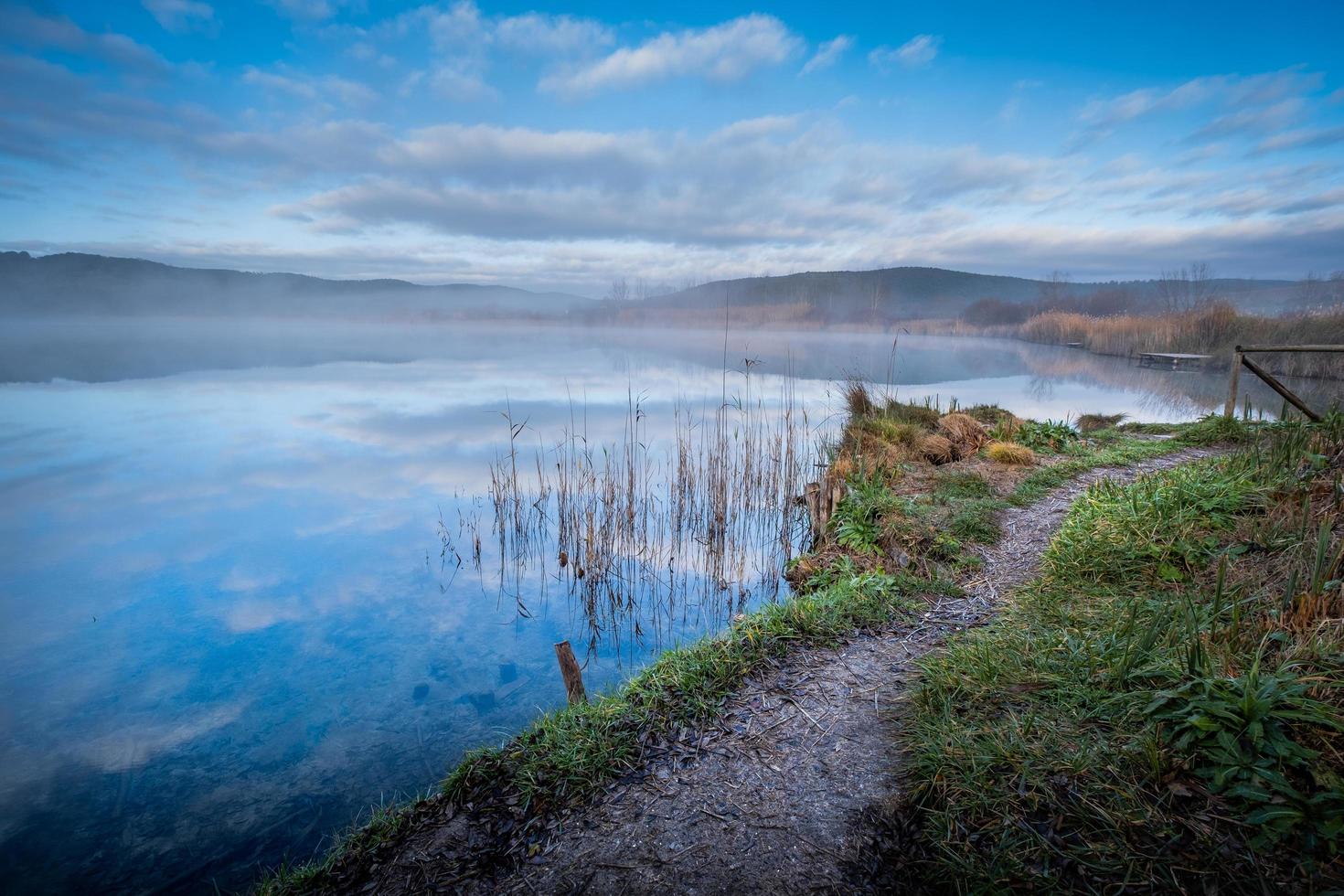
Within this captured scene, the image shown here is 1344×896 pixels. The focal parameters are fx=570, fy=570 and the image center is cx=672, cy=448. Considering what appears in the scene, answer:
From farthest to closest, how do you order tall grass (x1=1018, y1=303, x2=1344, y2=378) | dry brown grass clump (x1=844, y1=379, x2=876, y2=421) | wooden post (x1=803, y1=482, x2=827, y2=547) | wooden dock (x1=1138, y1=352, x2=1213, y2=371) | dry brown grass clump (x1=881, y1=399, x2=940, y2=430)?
wooden dock (x1=1138, y1=352, x2=1213, y2=371) < tall grass (x1=1018, y1=303, x2=1344, y2=378) < dry brown grass clump (x1=844, y1=379, x2=876, y2=421) < dry brown grass clump (x1=881, y1=399, x2=940, y2=430) < wooden post (x1=803, y1=482, x2=827, y2=547)

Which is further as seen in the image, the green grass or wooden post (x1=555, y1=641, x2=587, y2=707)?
wooden post (x1=555, y1=641, x2=587, y2=707)

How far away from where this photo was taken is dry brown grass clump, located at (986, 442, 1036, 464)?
9.49 meters

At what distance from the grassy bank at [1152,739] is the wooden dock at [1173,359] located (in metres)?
31.5

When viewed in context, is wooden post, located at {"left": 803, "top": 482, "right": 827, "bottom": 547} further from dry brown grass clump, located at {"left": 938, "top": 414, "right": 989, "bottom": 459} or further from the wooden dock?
the wooden dock

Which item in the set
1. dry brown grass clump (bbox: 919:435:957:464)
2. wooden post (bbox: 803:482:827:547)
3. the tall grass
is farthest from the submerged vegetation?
the tall grass

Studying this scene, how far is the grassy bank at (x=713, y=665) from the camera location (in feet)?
9.97

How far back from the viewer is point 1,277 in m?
111

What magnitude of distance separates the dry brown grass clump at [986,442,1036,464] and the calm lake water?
5330 millimetres

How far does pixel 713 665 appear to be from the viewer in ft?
13.3

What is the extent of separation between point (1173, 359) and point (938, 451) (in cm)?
2932

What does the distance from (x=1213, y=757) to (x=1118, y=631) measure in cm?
118

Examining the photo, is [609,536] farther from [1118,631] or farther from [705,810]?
[1118,631]

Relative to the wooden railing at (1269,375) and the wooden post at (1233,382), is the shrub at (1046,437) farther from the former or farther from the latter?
the wooden post at (1233,382)

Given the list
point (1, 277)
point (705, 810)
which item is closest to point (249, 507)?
point (705, 810)
